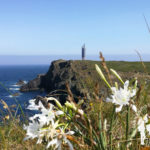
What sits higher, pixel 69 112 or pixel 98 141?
pixel 69 112

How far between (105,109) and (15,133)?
5.01 ft

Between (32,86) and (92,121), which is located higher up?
(92,121)

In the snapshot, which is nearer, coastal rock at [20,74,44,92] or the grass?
the grass

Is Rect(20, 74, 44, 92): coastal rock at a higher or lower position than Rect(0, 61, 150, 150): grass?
lower

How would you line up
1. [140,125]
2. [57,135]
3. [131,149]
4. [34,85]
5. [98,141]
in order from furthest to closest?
[34,85]
[131,149]
[98,141]
[140,125]
[57,135]

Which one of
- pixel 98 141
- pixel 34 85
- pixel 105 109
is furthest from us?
pixel 34 85

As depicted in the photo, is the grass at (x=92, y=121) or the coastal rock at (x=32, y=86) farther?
the coastal rock at (x=32, y=86)

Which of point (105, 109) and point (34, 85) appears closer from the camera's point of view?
point (105, 109)

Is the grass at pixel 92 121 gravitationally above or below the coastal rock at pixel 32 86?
above

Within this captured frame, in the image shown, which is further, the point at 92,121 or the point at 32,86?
the point at 32,86

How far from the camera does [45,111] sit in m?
1.38

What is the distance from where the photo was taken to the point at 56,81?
56.6 meters

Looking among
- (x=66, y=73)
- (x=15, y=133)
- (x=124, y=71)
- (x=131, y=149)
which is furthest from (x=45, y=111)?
(x=124, y=71)

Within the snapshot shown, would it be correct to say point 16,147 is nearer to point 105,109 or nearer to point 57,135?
point 57,135
